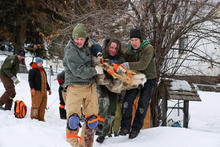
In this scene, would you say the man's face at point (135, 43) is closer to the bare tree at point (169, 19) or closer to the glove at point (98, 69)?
the glove at point (98, 69)

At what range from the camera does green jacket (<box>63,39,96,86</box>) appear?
316 cm

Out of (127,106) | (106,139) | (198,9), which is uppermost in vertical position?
(198,9)

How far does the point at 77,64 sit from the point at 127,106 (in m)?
1.20

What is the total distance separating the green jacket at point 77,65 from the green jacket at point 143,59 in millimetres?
764

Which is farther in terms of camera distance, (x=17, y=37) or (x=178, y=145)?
(x=17, y=37)

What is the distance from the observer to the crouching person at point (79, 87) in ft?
10.4

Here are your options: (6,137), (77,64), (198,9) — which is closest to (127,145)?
(77,64)

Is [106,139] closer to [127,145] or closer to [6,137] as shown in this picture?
[127,145]

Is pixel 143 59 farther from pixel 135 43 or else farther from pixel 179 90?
pixel 179 90

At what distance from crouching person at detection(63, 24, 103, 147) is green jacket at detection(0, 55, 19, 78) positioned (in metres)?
3.97

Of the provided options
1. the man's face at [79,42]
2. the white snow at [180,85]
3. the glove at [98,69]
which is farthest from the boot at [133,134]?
the white snow at [180,85]

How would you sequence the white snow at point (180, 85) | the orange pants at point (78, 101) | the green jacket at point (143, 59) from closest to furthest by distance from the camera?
1. the orange pants at point (78, 101)
2. the green jacket at point (143, 59)
3. the white snow at point (180, 85)

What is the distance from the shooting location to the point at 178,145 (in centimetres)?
323

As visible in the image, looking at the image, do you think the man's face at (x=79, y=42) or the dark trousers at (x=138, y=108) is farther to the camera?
the dark trousers at (x=138, y=108)
